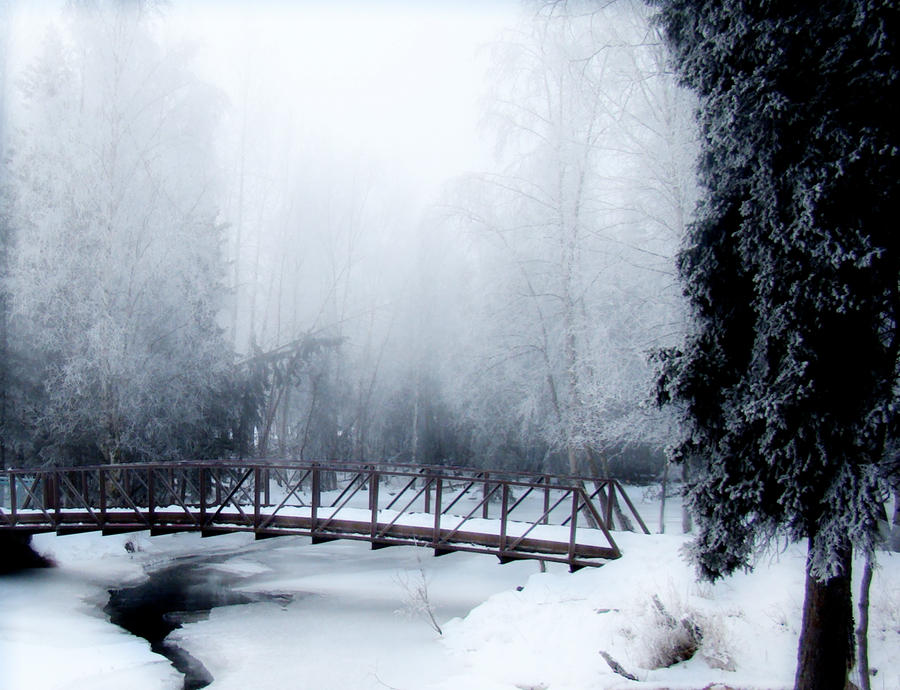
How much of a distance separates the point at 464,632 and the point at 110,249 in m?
10.4

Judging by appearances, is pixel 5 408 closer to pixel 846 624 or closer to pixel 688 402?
pixel 688 402

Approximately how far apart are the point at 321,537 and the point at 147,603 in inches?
130

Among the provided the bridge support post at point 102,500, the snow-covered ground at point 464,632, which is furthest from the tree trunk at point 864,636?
the bridge support post at point 102,500

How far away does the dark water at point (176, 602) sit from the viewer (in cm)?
929

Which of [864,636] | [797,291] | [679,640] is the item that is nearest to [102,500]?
[679,640]

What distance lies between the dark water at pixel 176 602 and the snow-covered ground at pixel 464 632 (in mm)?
205

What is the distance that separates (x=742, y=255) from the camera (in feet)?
17.7

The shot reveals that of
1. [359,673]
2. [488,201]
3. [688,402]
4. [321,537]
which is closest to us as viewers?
[688,402]

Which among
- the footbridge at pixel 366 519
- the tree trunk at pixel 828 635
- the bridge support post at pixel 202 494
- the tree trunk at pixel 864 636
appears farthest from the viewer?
the bridge support post at pixel 202 494

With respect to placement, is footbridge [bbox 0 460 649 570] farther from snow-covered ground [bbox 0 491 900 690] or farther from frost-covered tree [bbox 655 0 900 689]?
frost-covered tree [bbox 655 0 900 689]

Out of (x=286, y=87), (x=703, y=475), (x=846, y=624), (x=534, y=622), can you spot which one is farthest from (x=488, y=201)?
(x=286, y=87)

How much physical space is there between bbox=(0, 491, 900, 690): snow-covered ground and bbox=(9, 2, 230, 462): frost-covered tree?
139 inches

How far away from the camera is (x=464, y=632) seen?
379 inches

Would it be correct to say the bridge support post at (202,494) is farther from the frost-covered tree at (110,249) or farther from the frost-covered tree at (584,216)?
the frost-covered tree at (584,216)
